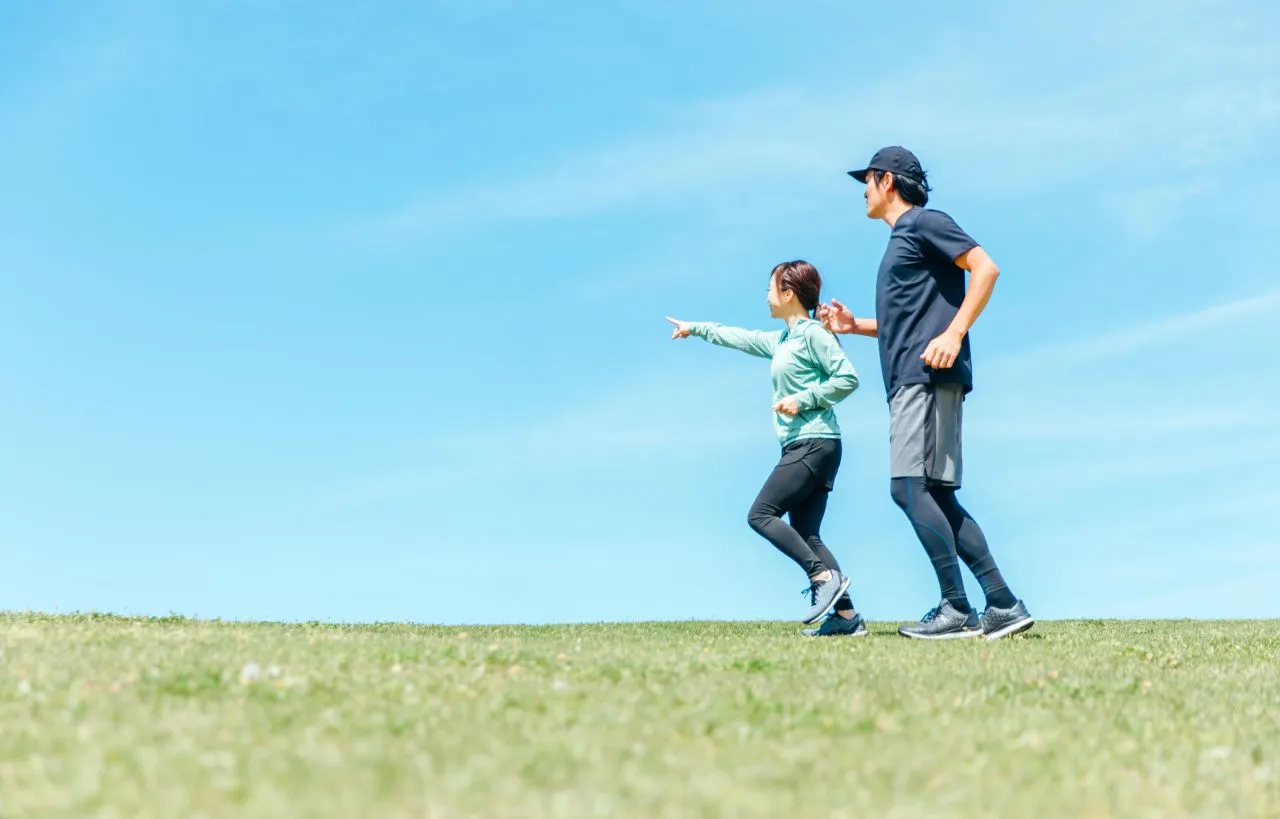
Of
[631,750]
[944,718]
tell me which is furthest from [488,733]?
[944,718]

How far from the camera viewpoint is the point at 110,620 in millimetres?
13164

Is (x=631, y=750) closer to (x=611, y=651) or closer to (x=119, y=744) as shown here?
(x=119, y=744)

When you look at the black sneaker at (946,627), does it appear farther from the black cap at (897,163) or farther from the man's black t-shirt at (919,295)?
the black cap at (897,163)

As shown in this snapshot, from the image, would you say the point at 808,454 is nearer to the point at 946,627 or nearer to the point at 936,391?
the point at 936,391

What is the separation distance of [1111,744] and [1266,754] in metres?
0.76

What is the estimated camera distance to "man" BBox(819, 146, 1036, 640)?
10.6 meters

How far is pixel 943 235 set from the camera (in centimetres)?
1073

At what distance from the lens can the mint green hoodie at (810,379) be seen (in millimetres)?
11953

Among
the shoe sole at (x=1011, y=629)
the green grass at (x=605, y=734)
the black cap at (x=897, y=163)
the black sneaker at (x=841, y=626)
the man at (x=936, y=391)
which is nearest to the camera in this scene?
the green grass at (x=605, y=734)

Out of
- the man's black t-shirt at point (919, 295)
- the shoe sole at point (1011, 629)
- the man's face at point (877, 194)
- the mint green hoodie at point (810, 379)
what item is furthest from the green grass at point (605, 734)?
the man's face at point (877, 194)

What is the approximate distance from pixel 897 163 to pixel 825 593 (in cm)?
420

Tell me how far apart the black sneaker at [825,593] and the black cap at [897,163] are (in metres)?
3.91

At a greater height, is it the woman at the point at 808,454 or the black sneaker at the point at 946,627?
the woman at the point at 808,454

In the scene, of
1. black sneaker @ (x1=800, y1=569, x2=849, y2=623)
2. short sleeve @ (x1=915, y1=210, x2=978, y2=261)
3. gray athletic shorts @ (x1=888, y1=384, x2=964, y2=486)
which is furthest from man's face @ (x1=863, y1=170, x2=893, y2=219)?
black sneaker @ (x1=800, y1=569, x2=849, y2=623)
